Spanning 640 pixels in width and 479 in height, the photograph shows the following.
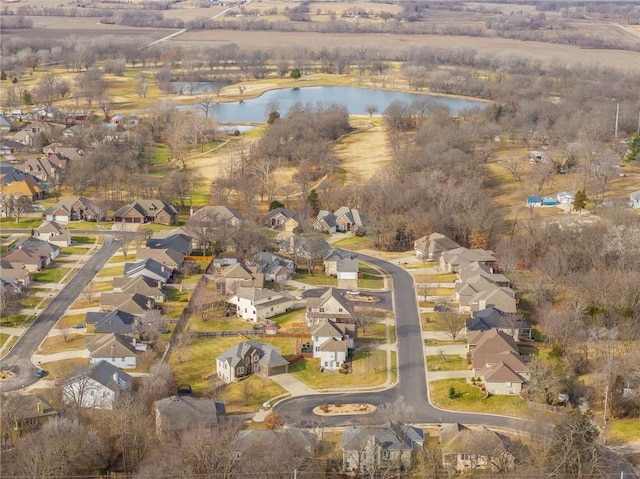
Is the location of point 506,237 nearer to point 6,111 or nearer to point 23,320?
point 23,320

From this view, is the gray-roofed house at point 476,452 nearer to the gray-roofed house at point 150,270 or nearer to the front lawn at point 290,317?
the front lawn at point 290,317

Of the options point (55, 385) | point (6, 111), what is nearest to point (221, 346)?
point (55, 385)

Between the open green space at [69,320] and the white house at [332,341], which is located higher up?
the white house at [332,341]

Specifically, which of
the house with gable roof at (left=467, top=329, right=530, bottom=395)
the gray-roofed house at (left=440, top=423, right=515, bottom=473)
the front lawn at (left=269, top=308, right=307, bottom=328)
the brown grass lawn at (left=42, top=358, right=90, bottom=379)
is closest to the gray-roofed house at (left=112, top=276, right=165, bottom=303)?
the front lawn at (left=269, top=308, right=307, bottom=328)

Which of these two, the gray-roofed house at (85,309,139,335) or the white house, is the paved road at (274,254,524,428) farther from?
the gray-roofed house at (85,309,139,335)

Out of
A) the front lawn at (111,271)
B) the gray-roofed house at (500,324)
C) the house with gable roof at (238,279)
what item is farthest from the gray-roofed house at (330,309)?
the front lawn at (111,271)

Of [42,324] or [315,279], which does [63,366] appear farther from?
[315,279]

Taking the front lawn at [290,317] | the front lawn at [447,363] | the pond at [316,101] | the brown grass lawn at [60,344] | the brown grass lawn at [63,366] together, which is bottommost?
the pond at [316,101]
